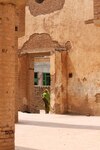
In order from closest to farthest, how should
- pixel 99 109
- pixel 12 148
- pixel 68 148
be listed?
pixel 12 148 < pixel 68 148 < pixel 99 109

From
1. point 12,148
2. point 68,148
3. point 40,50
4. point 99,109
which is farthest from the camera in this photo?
point 40,50

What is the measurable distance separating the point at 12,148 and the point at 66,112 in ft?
29.9

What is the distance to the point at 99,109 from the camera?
13281mm

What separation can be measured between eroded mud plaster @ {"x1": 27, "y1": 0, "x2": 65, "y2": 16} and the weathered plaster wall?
211mm

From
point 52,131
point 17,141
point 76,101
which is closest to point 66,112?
point 76,101

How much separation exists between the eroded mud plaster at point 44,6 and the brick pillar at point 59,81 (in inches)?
79.5

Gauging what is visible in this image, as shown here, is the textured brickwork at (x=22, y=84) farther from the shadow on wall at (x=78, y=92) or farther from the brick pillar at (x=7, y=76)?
the brick pillar at (x=7, y=76)

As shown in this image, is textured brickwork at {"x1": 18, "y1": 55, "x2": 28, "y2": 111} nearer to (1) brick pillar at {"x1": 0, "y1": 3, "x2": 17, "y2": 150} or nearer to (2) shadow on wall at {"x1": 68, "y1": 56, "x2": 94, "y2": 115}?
(2) shadow on wall at {"x1": 68, "y1": 56, "x2": 94, "y2": 115}

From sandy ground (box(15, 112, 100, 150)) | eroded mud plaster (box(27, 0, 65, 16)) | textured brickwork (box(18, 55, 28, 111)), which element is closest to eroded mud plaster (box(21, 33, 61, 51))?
textured brickwork (box(18, 55, 28, 111))

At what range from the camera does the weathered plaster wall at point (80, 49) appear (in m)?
13.5

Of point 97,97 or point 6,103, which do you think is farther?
point 97,97

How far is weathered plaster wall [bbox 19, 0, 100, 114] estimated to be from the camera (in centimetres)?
1352

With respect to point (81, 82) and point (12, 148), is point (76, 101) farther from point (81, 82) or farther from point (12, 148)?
point (12, 148)

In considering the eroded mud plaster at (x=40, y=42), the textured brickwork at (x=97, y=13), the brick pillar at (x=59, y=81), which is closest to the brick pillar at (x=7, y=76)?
the textured brickwork at (x=97, y=13)
